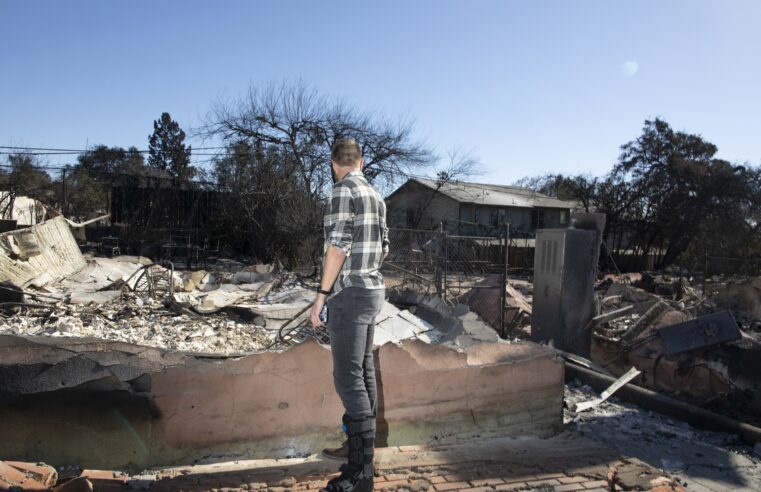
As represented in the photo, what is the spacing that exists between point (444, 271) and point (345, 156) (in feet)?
20.5

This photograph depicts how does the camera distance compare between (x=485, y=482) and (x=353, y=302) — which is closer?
(x=353, y=302)

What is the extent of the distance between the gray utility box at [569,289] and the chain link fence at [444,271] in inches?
77.3

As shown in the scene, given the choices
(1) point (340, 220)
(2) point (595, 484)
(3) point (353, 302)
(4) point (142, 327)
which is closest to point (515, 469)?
(2) point (595, 484)

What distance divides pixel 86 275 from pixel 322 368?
8887 millimetres

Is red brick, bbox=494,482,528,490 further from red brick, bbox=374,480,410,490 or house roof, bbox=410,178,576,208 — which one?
house roof, bbox=410,178,576,208

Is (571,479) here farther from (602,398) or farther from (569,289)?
(569,289)

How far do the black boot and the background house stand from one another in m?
25.1

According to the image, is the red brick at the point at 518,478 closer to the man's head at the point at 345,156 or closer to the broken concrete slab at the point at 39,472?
the man's head at the point at 345,156

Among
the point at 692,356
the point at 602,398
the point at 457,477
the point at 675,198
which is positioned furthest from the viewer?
the point at 675,198

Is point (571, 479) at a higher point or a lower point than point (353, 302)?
lower

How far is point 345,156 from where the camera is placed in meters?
2.65

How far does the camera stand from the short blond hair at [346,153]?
8.68 feet

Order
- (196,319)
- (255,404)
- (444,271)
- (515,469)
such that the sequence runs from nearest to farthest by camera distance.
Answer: (515,469), (255,404), (196,319), (444,271)

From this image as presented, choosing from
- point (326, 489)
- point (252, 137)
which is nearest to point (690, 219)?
point (252, 137)
